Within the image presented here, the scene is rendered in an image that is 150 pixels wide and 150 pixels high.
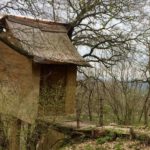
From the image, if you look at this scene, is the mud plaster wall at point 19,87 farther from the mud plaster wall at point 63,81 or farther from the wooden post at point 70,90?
the wooden post at point 70,90

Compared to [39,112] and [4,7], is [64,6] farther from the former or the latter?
[4,7]

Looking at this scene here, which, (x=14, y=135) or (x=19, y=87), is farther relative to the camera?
(x=19, y=87)

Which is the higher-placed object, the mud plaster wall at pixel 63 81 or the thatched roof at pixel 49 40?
the thatched roof at pixel 49 40

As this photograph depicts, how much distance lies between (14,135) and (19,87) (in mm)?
2356

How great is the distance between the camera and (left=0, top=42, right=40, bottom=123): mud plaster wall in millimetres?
16281

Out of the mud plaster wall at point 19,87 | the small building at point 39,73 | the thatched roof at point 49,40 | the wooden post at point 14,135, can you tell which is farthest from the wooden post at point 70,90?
the wooden post at point 14,135

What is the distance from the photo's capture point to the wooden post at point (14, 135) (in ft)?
53.1

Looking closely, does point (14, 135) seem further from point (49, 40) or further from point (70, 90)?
point (49, 40)

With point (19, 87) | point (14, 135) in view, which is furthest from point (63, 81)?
point (14, 135)

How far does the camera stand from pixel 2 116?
1473cm

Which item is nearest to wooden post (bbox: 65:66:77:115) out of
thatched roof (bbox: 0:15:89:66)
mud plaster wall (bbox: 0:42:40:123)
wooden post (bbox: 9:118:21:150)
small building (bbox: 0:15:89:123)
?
small building (bbox: 0:15:89:123)

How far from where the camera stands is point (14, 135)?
16.7 metres

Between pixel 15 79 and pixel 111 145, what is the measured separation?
563cm

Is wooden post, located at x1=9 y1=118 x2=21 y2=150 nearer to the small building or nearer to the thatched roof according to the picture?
the small building
